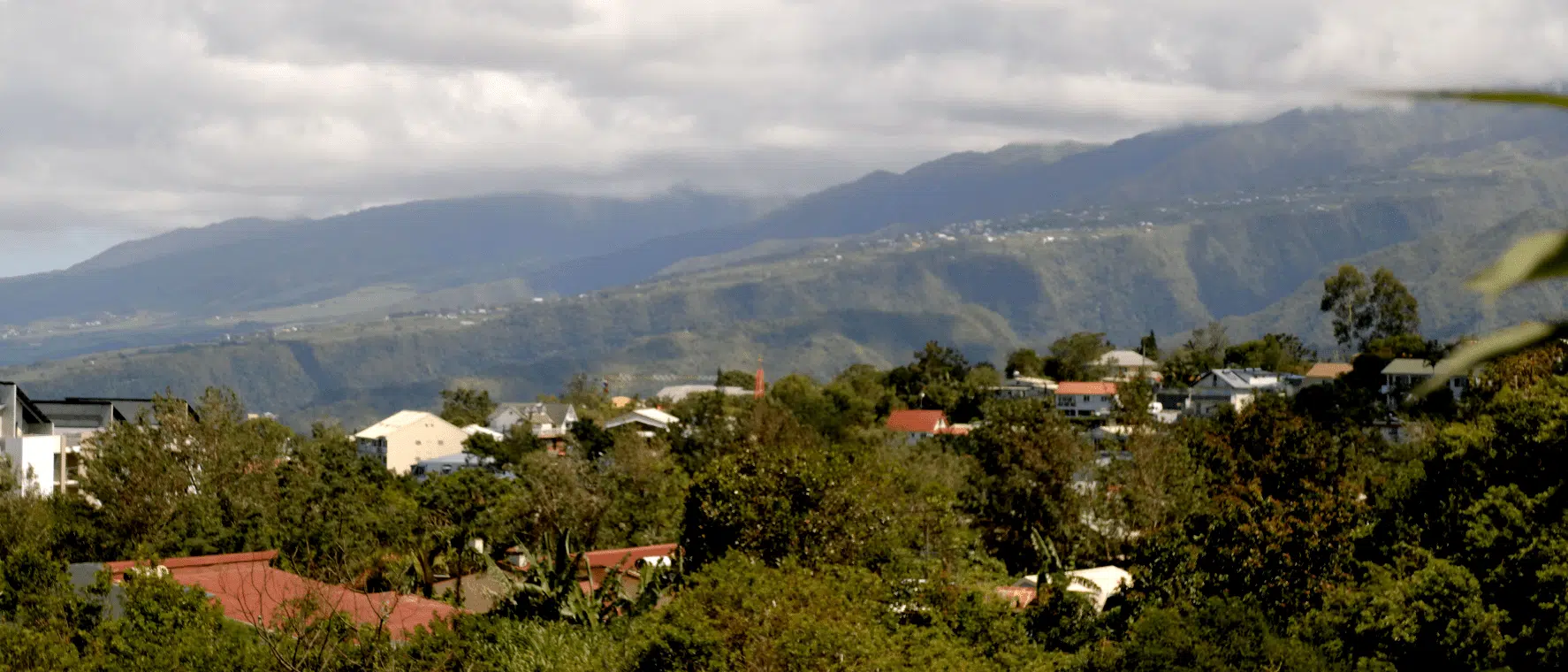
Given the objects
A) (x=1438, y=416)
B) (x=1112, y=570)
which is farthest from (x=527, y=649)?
(x=1438, y=416)

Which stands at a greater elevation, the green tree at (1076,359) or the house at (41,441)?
the house at (41,441)

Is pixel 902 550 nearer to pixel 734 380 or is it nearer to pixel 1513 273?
pixel 1513 273

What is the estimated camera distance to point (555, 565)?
2036cm

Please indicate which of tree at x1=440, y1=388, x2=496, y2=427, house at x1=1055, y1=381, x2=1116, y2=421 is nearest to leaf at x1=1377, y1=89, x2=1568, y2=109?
A: house at x1=1055, y1=381, x2=1116, y2=421

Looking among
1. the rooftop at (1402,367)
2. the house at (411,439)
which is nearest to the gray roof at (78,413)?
the house at (411,439)

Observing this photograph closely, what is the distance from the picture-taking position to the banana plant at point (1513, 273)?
1.09m

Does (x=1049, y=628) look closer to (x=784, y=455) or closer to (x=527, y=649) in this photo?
(x=784, y=455)

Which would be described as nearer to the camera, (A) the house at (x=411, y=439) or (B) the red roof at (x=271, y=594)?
(B) the red roof at (x=271, y=594)

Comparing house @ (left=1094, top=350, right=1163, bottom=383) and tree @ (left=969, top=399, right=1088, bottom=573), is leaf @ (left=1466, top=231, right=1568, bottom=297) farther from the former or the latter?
house @ (left=1094, top=350, right=1163, bottom=383)

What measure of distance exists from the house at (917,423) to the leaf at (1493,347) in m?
82.5

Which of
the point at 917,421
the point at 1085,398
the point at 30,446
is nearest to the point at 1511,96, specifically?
the point at 30,446

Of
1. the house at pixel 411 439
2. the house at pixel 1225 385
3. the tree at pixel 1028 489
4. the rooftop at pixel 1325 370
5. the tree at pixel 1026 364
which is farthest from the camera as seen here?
the tree at pixel 1026 364

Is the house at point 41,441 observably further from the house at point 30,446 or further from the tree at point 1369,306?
the tree at point 1369,306

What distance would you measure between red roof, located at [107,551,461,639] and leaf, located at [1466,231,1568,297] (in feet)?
56.1
